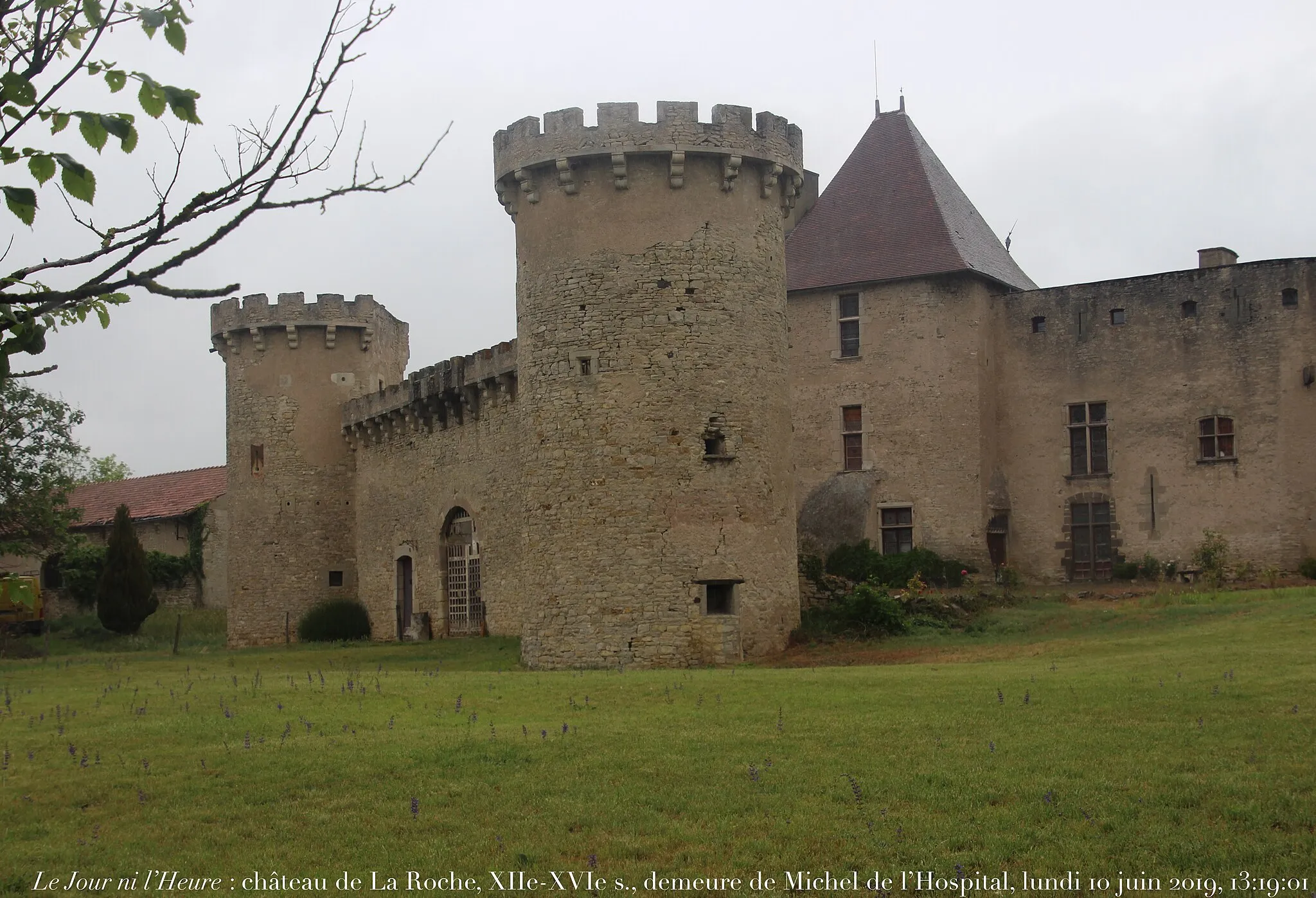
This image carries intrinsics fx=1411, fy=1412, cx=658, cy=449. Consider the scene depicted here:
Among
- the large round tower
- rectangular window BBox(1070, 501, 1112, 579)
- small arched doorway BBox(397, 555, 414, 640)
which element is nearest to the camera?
the large round tower

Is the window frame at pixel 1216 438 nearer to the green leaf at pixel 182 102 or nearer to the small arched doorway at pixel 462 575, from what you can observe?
the small arched doorway at pixel 462 575

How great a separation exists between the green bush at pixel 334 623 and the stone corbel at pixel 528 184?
14164 mm

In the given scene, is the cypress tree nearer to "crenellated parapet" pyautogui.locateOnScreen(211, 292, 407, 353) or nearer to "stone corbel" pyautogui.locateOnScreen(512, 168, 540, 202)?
"crenellated parapet" pyautogui.locateOnScreen(211, 292, 407, 353)

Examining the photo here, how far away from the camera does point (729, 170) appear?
1984cm

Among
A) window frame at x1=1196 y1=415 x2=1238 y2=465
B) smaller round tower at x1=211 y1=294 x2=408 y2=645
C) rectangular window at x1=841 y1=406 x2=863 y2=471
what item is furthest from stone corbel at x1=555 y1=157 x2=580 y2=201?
window frame at x1=1196 y1=415 x2=1238 y2=465

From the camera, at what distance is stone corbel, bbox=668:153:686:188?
1948 centimetres

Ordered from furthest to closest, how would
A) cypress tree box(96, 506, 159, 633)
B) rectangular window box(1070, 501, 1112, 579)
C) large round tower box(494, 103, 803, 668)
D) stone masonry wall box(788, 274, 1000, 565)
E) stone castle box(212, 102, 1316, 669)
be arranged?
cypress tree box(96, 506, 159, 633) → stone masonry wall box(788, 274, 1000, 565) → rectangular window box(1070, 501, 1112, 579) → stone castle box(212, 102, 1316, 669) → large round tower box(494, 103, 803, 668)

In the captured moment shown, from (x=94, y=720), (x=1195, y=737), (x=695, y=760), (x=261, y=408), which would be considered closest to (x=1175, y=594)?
(x=1195, y=737)

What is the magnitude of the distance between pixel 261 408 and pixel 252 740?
71.3ft

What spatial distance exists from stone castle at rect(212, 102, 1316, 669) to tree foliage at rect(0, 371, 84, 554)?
3.80 m

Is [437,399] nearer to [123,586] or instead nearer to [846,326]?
[846,326]

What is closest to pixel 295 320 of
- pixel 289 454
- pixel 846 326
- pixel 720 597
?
pixel 289 454

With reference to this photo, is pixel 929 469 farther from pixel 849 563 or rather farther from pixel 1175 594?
pixel 1175 594

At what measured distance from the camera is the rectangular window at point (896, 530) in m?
30.0
